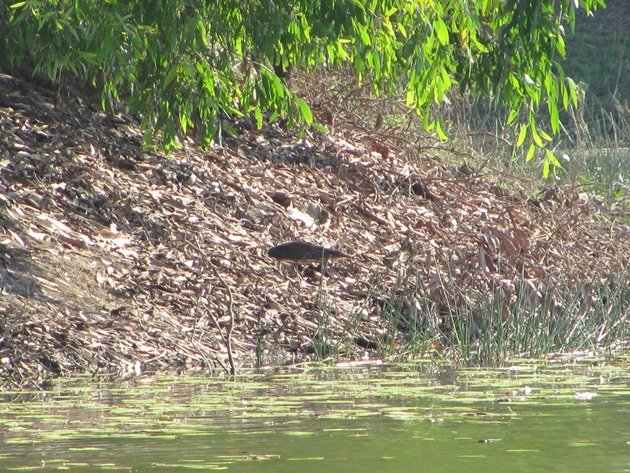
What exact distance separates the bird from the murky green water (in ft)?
7.65

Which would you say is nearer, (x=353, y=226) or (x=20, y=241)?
(x=20, y=241)

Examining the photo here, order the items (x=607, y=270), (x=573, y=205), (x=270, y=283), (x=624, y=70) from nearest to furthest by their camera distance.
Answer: (x=270, y=283)
(x=607, y=270)
(x=573, y=205)
(x=624, y=70)

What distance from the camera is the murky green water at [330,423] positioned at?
456 cm

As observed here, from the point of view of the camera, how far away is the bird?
953 cm

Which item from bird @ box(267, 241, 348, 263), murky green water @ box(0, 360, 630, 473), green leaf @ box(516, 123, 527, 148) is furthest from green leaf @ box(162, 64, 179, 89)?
green leaf @ box(516, 123, 527, 148)

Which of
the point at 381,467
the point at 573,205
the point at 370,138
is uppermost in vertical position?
the point at 370,138

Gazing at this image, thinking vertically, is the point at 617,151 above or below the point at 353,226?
above

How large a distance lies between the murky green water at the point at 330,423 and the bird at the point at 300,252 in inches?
91.8

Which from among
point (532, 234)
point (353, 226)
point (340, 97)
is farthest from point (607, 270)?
point (340, 97)

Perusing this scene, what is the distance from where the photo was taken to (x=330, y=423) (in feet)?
17.8

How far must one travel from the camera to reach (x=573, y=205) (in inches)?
508

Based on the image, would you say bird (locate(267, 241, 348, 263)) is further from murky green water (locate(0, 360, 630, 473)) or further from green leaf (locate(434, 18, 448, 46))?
murky green water (locate(0, 360, 630, 473))

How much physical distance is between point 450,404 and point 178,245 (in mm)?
3868

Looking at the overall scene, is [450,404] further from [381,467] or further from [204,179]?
[204,179]
